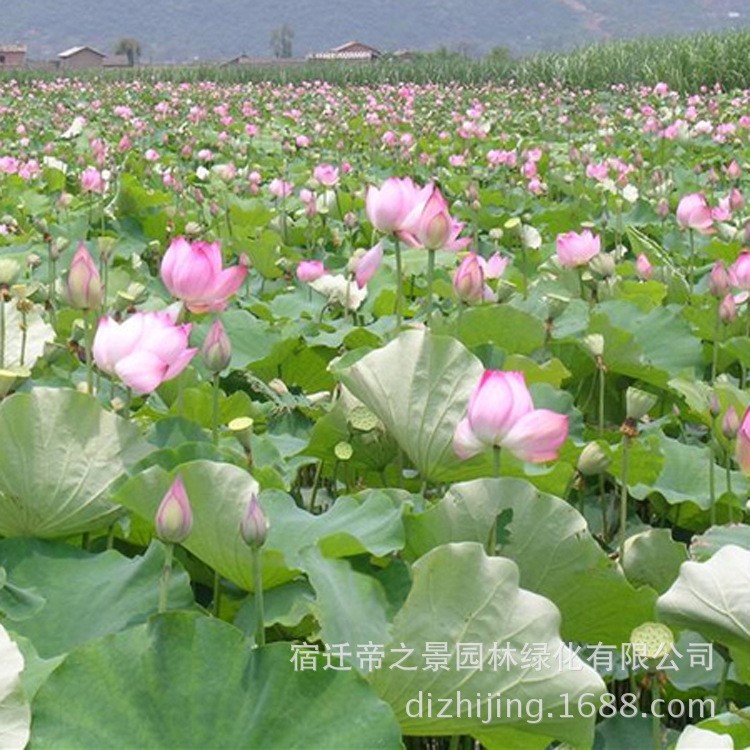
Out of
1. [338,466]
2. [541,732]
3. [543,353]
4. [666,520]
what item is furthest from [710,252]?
[541,732]

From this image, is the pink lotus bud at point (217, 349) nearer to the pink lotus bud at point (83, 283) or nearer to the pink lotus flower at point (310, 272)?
the pink lotus bud at point (83, 283)

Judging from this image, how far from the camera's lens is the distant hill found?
414 ft

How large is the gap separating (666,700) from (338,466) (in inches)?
17.8

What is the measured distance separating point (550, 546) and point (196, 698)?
321 mm

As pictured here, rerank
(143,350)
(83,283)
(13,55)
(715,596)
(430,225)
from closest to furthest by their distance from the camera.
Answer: (715,596) < (143,350) < (83,283) < (430,225) < (13,55)

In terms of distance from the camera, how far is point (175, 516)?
2.62ft

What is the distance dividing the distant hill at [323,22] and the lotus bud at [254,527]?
12360 centimetres

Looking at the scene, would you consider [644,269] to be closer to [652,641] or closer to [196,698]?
[652,641]

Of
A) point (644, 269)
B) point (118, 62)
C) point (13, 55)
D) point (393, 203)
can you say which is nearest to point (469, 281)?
point (393, 203)

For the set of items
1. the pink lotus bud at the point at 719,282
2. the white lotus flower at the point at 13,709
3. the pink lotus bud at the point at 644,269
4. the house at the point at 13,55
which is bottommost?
the house at the point at 13,55

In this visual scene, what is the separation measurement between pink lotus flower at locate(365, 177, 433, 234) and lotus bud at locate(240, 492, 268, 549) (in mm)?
611

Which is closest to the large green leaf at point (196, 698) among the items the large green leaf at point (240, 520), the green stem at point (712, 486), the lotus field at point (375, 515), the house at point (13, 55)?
the lotus field at point (375, 515)

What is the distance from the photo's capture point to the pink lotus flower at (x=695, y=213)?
83.5 inches

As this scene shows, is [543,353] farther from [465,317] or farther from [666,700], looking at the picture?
[666,700]
